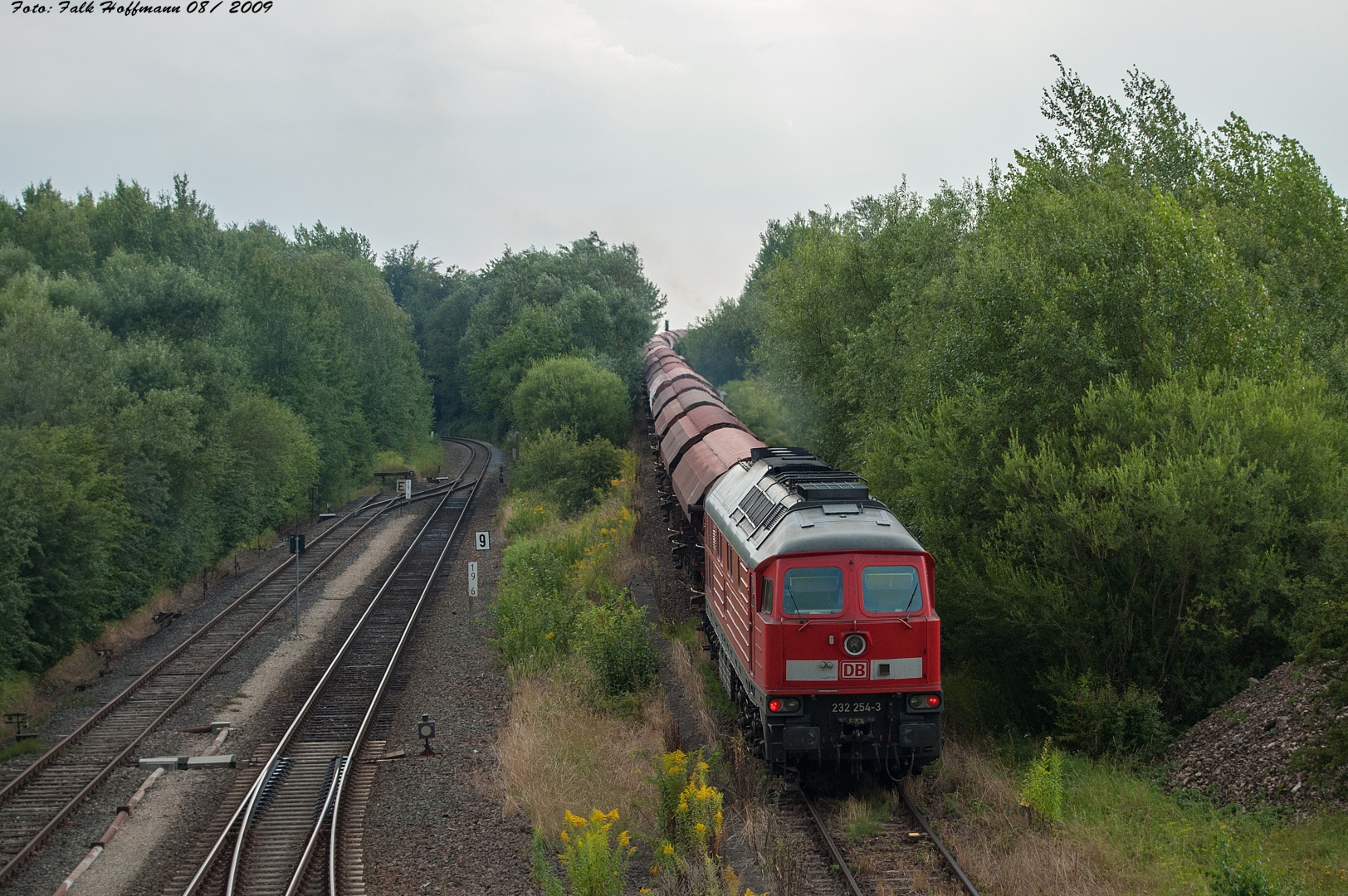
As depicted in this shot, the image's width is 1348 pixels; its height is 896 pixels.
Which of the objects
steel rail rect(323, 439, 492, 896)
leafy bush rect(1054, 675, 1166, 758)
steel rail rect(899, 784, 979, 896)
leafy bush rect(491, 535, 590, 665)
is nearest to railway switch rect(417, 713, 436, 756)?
steel rail rect(323, 439, 492, 896)

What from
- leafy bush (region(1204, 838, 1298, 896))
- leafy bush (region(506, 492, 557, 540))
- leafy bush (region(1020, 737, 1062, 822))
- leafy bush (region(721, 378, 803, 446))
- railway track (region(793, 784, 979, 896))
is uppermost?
leafy bush (region(721, 378, 803, 446))

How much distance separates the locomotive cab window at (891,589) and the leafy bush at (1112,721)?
11.1 ft

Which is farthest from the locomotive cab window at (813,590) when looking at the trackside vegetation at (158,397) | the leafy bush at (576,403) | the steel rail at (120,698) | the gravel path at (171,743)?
the leafy bush at (576,403)

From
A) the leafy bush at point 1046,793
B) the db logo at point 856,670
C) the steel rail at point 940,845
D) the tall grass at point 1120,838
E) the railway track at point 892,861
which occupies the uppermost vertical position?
the db logo at point 856,670

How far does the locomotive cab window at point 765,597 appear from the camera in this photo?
1222cm

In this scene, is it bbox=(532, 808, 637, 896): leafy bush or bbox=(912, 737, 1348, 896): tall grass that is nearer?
bbox=(912, 737, 1348, 896): tall grass

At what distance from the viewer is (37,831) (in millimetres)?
13250

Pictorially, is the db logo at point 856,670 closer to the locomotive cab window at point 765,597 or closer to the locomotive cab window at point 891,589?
the locomotive cab window at point 891,589

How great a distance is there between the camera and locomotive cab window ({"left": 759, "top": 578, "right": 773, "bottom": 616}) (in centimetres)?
1222

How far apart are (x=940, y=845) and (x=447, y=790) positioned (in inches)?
282

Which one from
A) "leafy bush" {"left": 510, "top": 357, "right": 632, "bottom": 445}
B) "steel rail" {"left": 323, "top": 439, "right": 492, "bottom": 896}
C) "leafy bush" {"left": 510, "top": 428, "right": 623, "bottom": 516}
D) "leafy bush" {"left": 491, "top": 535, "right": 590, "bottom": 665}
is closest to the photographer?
"steel rail" {"left": 323, "top": 439, "right": 492, "bottom": 896}

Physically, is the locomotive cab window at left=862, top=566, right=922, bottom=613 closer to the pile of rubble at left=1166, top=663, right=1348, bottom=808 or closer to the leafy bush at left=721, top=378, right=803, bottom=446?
the pile of rubble at left=1166, top=663, right=1348, bottom=808

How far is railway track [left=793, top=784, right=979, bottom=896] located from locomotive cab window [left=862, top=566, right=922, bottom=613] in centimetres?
240

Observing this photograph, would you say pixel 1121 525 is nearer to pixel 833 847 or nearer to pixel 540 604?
pixel 833 847
